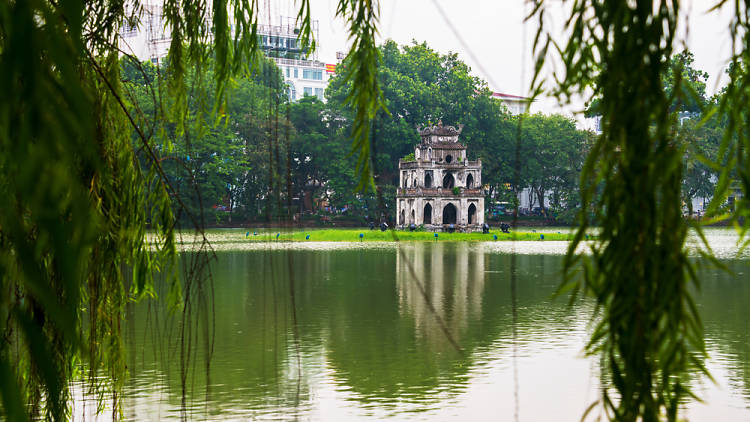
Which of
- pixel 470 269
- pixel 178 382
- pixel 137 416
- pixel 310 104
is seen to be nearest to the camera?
A: pixel 137 416

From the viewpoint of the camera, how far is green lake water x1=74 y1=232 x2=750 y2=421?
4926mm

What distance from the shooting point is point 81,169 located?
1.43 metres

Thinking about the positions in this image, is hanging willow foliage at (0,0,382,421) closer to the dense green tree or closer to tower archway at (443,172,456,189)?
the dense green tree

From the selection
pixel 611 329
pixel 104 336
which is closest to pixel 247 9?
pixel 104 336

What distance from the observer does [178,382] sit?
535cm

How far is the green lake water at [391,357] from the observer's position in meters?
4.93

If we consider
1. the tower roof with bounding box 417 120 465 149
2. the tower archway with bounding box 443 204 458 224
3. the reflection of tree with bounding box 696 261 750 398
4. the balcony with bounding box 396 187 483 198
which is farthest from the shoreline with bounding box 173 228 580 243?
the reflection of tree with bounding box 696 261 750 398

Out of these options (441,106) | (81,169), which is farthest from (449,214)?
(81,169)

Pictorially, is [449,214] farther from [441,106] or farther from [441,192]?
[441,106]

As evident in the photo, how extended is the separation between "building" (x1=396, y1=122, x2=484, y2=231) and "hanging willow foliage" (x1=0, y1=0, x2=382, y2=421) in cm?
2486

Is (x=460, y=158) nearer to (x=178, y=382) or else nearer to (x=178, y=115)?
(x=178, y=382)

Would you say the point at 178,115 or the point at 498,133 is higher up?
the point at 498,133

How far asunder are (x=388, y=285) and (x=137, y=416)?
6716 mm

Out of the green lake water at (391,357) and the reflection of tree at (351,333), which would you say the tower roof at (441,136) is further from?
the green lake water at (391,357)
